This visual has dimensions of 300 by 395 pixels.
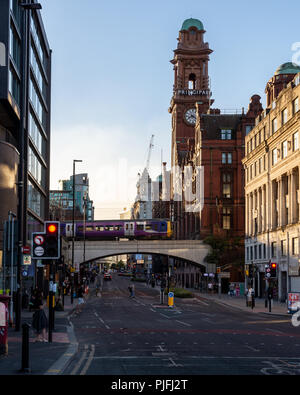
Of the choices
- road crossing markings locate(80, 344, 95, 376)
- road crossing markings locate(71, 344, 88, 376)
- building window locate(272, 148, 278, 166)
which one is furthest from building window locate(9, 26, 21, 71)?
building window locate(272, 148, 278, 166)

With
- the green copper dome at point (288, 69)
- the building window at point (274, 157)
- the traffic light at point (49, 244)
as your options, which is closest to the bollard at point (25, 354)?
the traffic light at point (49, 244)

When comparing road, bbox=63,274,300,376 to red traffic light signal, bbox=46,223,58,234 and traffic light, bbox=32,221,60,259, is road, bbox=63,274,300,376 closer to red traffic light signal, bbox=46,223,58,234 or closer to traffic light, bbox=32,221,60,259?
traffic light, bbox=32,221,60,259

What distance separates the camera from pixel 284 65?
77.4 meters

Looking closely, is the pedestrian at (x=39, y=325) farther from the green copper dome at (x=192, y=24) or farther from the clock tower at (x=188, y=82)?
the green copper dome at (x=192, y=24)

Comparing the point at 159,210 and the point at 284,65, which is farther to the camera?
the point at 159,210

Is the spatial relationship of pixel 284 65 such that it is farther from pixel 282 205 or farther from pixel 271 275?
pixel 271 275

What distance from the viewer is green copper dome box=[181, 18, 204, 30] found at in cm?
14688

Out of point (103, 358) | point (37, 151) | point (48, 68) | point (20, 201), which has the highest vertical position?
point (48, 68)

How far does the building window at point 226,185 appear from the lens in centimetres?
9850

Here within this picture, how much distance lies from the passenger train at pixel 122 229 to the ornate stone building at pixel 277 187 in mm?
13262

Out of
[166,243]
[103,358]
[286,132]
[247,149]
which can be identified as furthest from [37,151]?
[103,358]

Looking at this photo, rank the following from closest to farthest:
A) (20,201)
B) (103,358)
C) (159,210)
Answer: (103,358), (20,201), (159,210)

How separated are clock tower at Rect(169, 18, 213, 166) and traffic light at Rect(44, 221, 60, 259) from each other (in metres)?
117
